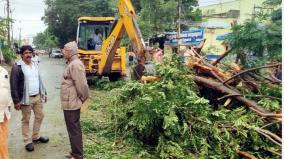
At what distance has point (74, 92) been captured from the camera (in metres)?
5.88

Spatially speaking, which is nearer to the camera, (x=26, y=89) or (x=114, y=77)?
(x=26, y=89)

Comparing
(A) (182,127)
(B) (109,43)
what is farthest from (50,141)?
(B) (109,43)

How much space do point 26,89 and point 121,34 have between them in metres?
7.19

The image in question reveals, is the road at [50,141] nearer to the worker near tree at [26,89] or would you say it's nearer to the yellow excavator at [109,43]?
the worker near tree at [26,89]

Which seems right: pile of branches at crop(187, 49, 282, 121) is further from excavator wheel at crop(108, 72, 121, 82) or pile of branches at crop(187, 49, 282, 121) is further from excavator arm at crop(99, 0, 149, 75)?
excavator wheel at crop(108, 72, 121, 82)

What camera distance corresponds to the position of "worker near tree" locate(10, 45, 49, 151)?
6.41 meters

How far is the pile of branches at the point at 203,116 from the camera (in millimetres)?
5969

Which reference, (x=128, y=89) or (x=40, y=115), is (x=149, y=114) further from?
(x=40, y=115)

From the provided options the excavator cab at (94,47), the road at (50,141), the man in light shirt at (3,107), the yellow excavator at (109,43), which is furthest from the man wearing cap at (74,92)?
the excavator cab at (94,47)

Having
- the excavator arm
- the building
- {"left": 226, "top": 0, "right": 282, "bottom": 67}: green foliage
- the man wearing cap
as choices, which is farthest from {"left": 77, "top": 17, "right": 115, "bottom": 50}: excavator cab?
the building

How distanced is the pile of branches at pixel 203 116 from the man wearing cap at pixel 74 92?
3.38 ft

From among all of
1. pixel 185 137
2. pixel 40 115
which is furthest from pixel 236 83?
pixel 40 115

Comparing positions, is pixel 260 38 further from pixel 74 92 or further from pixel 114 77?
pixel 114 77

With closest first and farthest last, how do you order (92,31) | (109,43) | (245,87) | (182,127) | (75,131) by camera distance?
(75,131) < (182,127) < (245,87) < (109,43) < (92,31)
